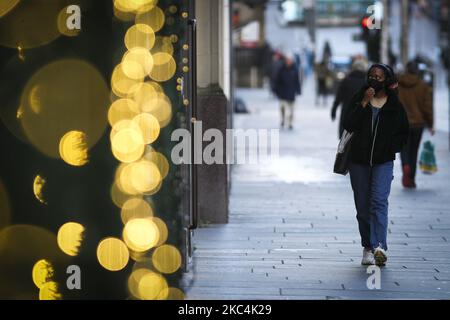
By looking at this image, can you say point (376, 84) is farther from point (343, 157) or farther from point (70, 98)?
point (70, 98)

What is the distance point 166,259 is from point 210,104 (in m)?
3.79

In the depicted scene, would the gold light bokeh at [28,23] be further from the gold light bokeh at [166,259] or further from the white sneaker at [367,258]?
the white sneaker at [367,258]

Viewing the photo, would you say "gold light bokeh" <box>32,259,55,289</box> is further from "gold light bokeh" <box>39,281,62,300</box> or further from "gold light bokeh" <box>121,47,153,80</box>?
"gold light bokeh" <box>121,47,153,80</box>

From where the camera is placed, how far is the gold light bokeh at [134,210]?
23.5ft

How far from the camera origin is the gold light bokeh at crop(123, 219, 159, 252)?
Result: 722 centimetres

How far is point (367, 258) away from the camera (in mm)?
8969

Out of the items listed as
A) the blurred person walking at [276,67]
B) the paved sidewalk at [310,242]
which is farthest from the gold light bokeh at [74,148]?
the blurred person walking at [276,67]

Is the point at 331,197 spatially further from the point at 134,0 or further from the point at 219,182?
the point at 134,0

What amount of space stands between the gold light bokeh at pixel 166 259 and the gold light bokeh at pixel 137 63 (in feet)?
4.07

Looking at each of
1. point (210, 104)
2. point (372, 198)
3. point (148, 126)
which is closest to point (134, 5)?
point (148, 126)

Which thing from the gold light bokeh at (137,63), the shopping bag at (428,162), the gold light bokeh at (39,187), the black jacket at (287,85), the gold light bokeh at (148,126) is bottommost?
the shopping bag at (428,162)

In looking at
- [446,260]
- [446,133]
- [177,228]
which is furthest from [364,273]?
[446,133]

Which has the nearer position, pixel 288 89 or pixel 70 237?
pixel 70 237

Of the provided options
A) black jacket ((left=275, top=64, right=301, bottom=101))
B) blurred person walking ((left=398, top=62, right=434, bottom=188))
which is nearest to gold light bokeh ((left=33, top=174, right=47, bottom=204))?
blurred person walking ((left=398, top=62, right=434, bottom=188))
